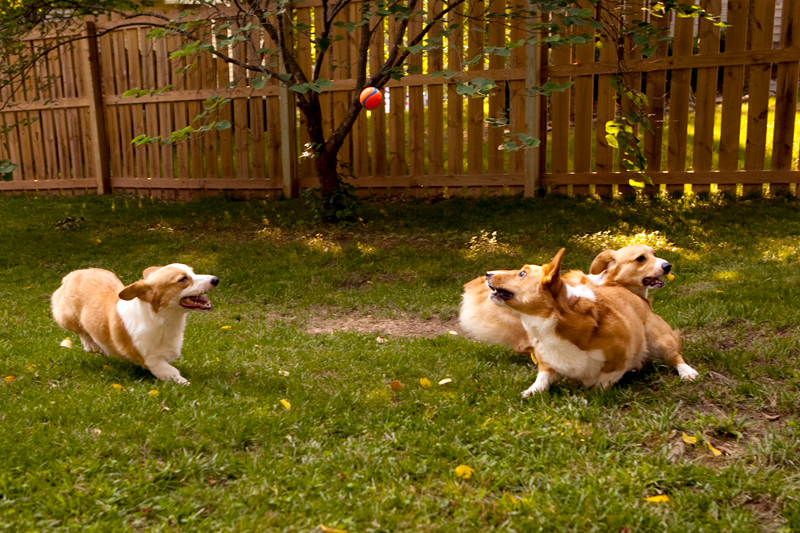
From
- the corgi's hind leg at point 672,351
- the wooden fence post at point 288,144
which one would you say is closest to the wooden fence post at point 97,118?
the wooden fence post at point 288,144

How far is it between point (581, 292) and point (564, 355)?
0.38 metres

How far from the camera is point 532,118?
818 cm

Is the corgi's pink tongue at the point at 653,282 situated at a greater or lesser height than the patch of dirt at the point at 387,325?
greater

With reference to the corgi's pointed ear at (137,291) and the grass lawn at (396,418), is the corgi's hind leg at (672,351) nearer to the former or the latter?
the grass lawn at (396,418)

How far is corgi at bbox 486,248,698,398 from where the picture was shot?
3.49 meters

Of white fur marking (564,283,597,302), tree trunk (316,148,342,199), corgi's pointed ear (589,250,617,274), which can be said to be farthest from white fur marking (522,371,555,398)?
tree trunk (316,148,342,199)

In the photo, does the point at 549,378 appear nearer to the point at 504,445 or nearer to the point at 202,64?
the point at 504,445

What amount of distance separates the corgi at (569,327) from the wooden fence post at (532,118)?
475 cm

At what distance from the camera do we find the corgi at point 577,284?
408 centimetres

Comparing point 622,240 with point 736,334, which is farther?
point 622,240

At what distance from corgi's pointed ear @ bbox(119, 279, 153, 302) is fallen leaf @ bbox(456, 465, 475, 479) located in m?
2.02

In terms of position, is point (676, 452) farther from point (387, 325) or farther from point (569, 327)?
point (387, 325)

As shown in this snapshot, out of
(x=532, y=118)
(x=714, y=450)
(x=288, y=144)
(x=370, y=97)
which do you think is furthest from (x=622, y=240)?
(x=288, y=144)

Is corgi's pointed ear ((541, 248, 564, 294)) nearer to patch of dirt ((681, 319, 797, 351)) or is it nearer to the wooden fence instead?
patch of dirt ((681, 319, 797, 351))
